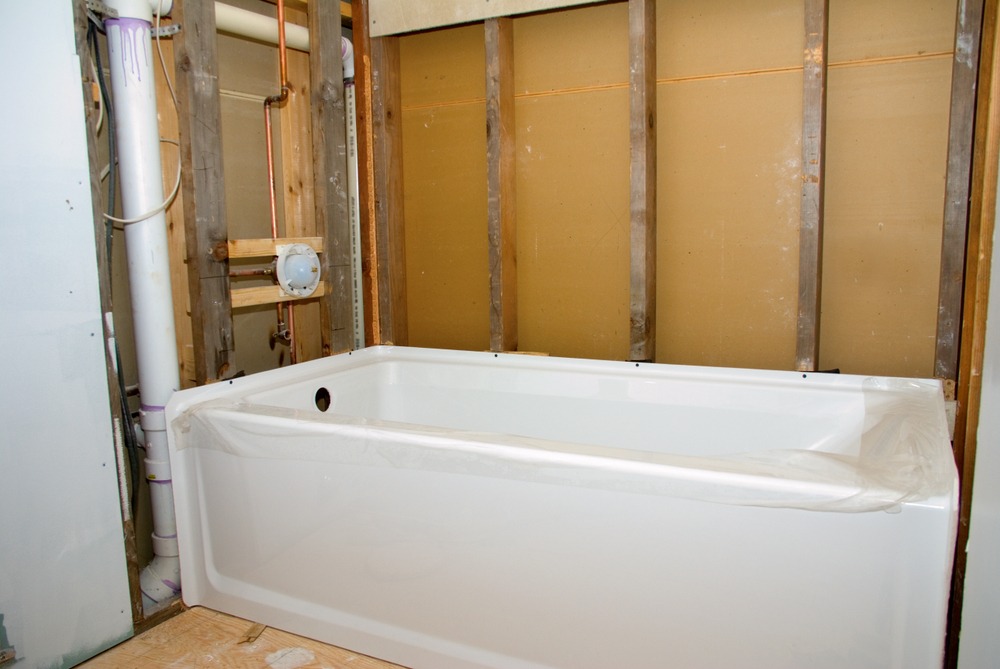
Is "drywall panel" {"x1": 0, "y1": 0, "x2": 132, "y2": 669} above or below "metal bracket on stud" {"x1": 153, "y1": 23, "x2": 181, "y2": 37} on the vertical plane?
below

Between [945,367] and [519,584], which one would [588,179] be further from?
[519,584]

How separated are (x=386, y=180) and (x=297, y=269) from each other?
490mm

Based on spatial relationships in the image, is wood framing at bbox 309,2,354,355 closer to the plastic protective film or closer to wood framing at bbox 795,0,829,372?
the plastic protective film

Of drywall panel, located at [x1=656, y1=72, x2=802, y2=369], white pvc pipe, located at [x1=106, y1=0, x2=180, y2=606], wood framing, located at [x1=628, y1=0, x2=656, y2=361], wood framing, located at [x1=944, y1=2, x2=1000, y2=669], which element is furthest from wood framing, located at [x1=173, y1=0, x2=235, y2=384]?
wood framing, located at [x1=944, y1=2, x2=1000, y2=669]

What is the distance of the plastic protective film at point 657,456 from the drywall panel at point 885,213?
0.25 m

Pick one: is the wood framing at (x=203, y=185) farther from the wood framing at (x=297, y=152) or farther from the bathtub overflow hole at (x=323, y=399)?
the wood framing at (x=297, y=152)

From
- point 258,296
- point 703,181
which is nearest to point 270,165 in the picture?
A: point 258,296

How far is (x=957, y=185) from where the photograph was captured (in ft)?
5.44

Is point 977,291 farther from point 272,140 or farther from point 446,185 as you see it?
point 272,140

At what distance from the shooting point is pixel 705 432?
70.1 inches

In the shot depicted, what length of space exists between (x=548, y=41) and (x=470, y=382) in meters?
1.06

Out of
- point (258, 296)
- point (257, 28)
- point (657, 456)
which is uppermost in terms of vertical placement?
point (257, 28)

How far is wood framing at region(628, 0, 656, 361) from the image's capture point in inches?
76.0

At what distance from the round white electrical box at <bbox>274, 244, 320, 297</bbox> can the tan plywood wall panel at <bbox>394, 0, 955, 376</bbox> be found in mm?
459
